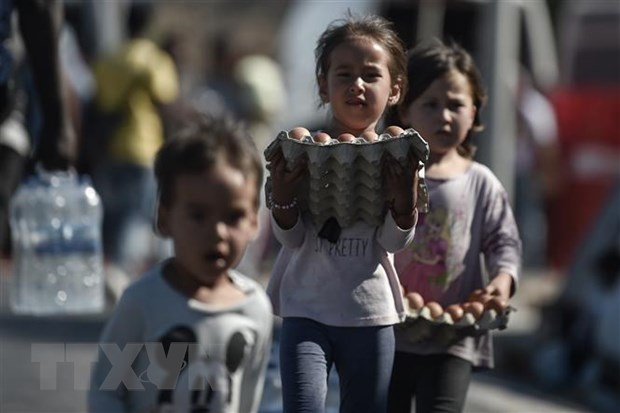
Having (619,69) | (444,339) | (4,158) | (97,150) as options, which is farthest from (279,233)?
(619,69)

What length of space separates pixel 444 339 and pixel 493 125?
8677 mm

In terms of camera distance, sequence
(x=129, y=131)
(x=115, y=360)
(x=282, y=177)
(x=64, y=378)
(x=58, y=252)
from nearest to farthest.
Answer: (x=115, y=360) → (x=282, y=177) → (x=58, y=252) → (x=64, y=378) → (x=129, y=131)

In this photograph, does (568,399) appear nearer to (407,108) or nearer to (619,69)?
(407,108)

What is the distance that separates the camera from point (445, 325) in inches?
218

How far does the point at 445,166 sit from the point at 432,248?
0.26m

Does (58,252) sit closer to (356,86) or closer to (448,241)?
(448,241)

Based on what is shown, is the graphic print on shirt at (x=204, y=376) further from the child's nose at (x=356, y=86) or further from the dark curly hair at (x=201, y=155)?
the child's nose at (x=356, y=86)

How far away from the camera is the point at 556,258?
706 inches

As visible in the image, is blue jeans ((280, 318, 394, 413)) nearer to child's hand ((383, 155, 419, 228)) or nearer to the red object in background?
child's hand ((383, 155, 419, 228))

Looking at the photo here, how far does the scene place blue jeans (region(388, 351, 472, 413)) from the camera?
5688mm

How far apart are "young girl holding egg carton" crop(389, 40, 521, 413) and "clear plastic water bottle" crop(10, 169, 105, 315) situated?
6.96ft

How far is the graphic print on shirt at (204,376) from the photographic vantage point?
4992 millimetres

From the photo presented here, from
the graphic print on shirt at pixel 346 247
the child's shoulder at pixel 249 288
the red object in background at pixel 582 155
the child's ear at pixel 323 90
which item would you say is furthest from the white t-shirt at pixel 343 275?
the red object in background at pixel 582 155

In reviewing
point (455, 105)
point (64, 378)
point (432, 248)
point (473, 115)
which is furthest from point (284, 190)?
point (64, 378)
